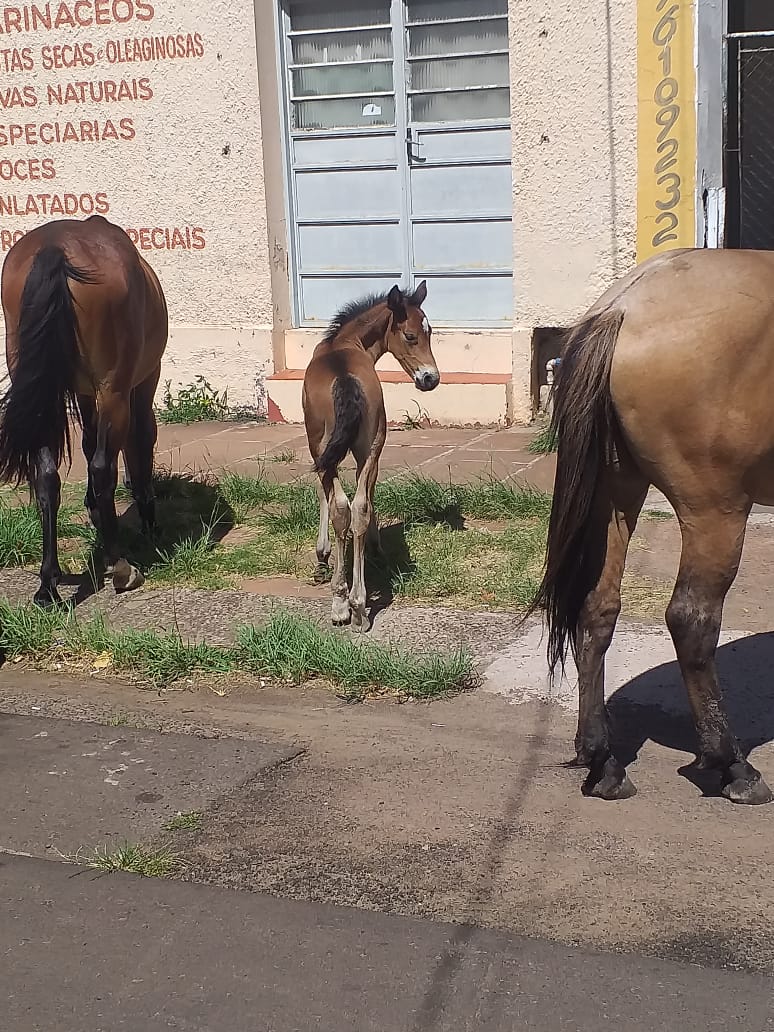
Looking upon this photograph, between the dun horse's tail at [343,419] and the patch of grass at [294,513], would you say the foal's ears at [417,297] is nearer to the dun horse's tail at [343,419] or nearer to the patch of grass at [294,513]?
the dun horse's tail at [343,419]

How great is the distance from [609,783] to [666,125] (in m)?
6.00

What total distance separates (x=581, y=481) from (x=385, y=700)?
1.44 m

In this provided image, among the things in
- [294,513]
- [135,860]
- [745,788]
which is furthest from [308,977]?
[294,513]

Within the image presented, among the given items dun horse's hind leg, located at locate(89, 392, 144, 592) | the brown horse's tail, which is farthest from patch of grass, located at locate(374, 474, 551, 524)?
the brown horse's tail

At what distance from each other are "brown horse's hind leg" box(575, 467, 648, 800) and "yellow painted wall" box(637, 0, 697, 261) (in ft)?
16.7

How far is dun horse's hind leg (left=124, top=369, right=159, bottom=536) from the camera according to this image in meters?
7.41

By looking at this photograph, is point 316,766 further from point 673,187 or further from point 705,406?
point 673,187

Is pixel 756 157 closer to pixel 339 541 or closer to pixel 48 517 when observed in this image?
pixel 339 541

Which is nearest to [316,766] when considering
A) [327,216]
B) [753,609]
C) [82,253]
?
[753,609]

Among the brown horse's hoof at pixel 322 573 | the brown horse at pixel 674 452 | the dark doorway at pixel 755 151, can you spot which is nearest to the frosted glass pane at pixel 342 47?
the dark doorway at pixel 755 151

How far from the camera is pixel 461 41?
10.0 meters

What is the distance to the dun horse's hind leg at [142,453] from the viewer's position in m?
7.41

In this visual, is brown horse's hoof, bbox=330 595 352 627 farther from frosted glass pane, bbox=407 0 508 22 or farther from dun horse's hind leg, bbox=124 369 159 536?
frosted glass pane, bbox=407 0 508 22

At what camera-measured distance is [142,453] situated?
7.46 metres
